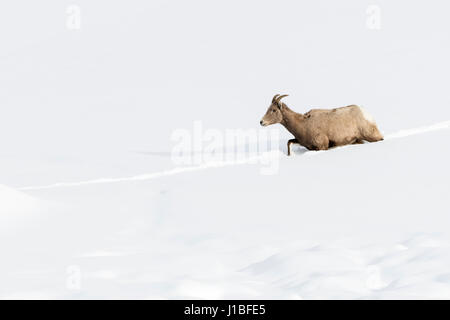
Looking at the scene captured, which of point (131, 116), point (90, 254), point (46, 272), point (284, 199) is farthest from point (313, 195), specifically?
point (131, 116)

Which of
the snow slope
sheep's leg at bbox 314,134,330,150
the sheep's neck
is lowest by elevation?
the snow slope

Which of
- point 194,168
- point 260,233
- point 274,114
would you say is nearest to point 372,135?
point 274,114

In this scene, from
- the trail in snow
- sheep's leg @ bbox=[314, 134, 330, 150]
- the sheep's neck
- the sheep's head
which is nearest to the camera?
sheep's leg @ bbox=[314, 134, 330, 150]

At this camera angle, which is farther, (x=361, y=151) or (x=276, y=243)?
(x=361, y=151)

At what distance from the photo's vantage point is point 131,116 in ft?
105

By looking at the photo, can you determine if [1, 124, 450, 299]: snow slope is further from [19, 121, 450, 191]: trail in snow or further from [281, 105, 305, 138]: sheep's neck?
[281, 105, 305, 138]: sheep's neck

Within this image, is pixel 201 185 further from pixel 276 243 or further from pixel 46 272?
pixel 46 272

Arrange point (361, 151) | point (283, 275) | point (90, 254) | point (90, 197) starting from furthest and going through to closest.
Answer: point (361, 151) → point (90, 197) → point (90, 254) → point (283, 275)

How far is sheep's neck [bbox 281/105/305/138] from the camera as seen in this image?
17.5m

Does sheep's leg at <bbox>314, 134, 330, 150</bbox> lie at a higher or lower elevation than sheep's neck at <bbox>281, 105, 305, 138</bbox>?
lower

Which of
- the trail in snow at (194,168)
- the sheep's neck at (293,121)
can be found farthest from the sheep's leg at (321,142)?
the sheep's neck at (293,121)

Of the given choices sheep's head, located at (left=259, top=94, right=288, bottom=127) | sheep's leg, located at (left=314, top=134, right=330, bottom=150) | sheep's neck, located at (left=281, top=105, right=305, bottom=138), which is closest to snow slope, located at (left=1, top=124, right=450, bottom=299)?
sheep's leg, located at (left=314, top=134, right=330, bottom=150)

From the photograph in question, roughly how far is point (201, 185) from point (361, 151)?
3.81m
